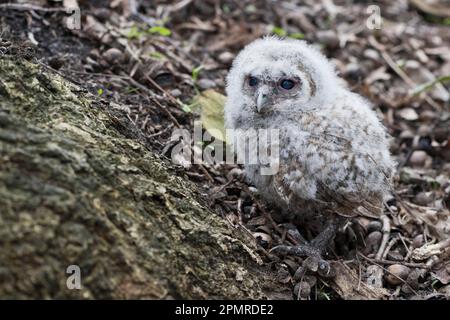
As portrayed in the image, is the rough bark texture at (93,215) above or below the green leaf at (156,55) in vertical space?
below

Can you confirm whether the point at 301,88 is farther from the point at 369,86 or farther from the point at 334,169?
the point at 369,86

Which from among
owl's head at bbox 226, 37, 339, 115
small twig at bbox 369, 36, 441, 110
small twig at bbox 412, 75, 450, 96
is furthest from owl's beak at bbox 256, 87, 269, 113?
small twig at bbox 369, 36, 441, 110

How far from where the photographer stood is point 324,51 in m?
6.18

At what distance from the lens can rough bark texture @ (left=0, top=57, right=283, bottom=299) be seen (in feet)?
7.63

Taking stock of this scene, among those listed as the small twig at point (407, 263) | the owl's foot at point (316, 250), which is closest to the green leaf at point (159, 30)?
the owl's foot at point (316, 250)

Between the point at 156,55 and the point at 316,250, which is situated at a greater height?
the point at 156,55

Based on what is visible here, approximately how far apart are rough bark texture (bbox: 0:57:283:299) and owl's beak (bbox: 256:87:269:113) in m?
0.87

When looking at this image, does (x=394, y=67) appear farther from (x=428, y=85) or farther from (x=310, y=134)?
(x=310, y=134)

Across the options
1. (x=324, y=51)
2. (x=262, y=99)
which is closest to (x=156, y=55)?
(x=262, y=99)

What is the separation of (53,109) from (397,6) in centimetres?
596

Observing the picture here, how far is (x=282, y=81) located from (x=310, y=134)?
1.75 feet

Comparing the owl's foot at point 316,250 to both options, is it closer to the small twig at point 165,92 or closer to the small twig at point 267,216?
the small twig at point 267,216

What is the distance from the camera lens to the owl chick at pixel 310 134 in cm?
348

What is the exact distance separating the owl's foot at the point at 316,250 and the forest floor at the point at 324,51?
0.16 feet
